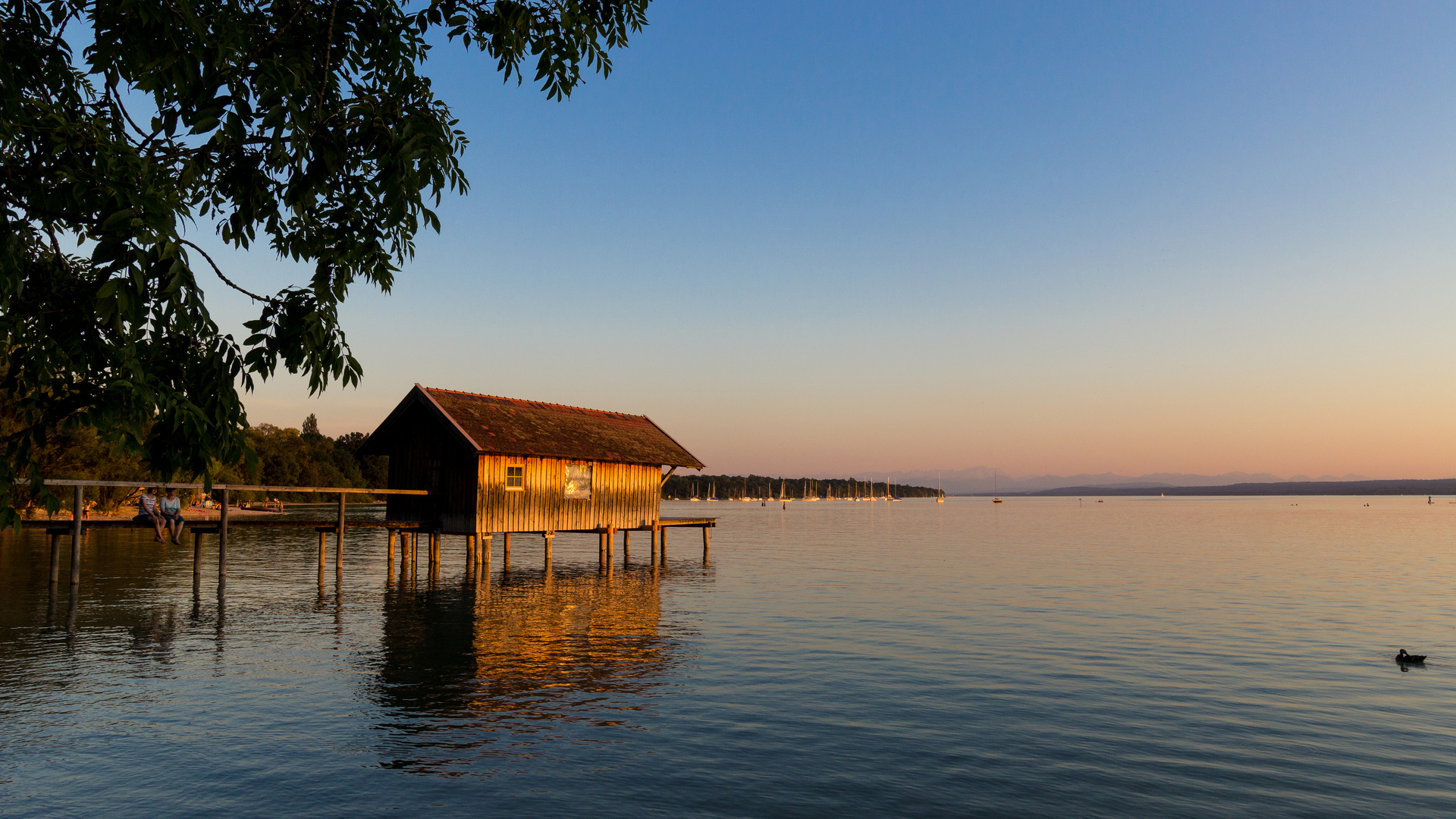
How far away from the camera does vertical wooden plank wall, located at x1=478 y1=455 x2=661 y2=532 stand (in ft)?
113

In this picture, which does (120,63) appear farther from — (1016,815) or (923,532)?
(923,532)

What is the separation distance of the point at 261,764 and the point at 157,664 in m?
8.26

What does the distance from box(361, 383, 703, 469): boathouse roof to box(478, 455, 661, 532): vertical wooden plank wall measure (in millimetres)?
594

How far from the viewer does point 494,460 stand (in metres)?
34.5

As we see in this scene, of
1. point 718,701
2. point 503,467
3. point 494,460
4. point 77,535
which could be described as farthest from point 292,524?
point 718,701

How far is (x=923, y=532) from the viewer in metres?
90.8

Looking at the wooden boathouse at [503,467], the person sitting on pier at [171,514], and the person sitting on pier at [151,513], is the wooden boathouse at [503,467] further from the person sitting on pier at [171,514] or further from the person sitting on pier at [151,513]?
the person sitting on pier at [151,513]

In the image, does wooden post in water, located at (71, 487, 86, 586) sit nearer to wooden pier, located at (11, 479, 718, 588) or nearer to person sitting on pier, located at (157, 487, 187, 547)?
wooden pier, located at (11, 479, 718, 588)

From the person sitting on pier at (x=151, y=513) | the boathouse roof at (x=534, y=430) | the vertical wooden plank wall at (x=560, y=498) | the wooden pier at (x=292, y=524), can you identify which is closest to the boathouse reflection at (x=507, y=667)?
the vertical wooden plank wall at (x=560, y=498)

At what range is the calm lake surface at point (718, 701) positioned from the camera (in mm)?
11133

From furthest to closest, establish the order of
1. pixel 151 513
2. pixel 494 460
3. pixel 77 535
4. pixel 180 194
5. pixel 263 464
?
pixel 263 464, pixel 494 460, pixel 151 513, pixel 77 535, pixel 180 194

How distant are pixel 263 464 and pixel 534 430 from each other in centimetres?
9376

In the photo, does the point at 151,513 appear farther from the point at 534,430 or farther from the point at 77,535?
the point at 534,430

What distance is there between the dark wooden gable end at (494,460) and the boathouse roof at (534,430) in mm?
57
